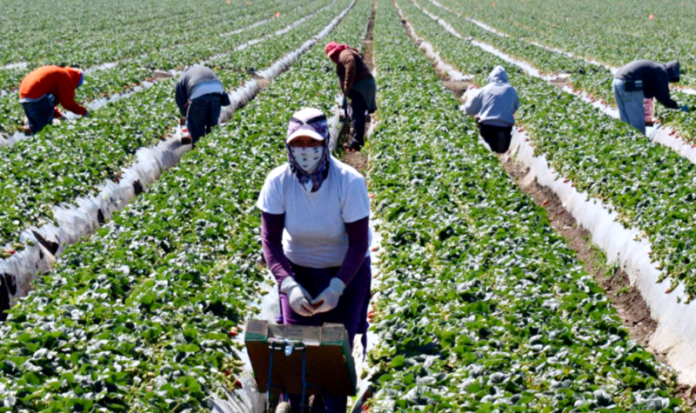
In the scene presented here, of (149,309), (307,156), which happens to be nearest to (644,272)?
(307,156)

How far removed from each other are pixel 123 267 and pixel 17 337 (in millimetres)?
1568

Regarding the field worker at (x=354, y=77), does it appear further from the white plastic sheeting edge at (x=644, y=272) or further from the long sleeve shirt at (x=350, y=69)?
the white plastic sheeting edge at (x=644, y=272)

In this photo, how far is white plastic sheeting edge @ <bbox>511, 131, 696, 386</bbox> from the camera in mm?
6340

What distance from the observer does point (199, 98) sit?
38.8 ft

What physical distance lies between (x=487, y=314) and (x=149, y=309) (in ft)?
9.00

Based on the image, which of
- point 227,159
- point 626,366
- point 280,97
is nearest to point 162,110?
point 280,97

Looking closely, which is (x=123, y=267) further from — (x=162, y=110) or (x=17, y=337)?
(x=162, y=110)

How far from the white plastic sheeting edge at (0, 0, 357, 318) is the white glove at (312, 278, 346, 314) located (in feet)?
12.1


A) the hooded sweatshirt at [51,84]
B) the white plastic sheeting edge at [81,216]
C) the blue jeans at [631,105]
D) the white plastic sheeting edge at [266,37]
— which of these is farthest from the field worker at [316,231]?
the white plastic sheeting edge at [266,37]

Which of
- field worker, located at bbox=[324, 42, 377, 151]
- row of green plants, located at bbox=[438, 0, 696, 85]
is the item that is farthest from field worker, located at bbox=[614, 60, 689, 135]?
row of green plants, located at bbox=[438, 0, 696, 85]

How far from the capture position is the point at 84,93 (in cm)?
1686

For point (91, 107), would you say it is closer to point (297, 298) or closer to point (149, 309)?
point (149, 309)

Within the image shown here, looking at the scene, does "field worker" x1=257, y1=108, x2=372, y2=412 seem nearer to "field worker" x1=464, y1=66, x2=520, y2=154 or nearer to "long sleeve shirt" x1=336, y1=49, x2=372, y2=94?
"field worker" x1=464, y1=66, x2=520, y2=154

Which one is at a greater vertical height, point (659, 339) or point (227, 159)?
point (227, 159)
